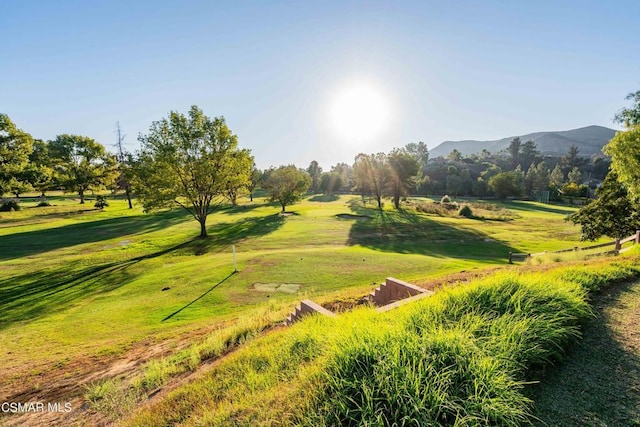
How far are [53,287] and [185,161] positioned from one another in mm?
13997

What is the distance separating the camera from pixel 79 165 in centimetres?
5234

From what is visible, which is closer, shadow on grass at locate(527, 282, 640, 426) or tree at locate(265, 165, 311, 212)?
shadow on grass at locate(527, 282, 640, 426)

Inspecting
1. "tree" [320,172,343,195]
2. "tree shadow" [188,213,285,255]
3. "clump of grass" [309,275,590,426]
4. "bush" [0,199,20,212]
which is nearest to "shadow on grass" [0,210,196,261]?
"tree shadow" [188,213,285,255]

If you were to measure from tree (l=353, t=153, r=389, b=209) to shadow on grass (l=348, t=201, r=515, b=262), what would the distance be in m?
19.4

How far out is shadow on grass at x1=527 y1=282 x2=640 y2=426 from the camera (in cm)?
273

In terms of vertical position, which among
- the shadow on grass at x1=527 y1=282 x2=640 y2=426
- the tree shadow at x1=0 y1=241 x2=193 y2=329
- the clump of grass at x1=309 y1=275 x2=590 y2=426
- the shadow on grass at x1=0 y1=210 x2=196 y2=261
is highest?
the clump of grass at x1=309 y1=275 x2=590 y2=426

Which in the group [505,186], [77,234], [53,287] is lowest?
[53,287]

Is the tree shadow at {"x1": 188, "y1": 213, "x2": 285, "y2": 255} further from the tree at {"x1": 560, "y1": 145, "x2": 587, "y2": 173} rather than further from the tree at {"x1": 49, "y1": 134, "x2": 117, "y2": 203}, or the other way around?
the tree at {"x1": 560, "y1": 145, "x2": 587, "y2": 173}

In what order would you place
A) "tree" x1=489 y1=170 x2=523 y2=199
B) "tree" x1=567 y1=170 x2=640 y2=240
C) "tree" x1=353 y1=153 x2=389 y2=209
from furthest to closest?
"tree" x1=489 y1=170 x2=523 y2=199, "tree" x1=353 y1=153 x2=389 y2=209, "tree" x1=567 y1=170 x2=640 y2=240

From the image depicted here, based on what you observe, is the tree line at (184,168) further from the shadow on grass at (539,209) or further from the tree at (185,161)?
the shadow on grass at (539,209)

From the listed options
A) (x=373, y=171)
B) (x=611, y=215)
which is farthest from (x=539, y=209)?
(x=611, y=215)

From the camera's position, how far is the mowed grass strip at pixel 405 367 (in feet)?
8.64

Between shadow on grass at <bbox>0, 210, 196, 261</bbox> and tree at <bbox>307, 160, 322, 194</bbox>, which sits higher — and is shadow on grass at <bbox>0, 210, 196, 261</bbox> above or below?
below

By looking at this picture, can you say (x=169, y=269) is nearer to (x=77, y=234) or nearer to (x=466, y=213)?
(x=77, y=234)
